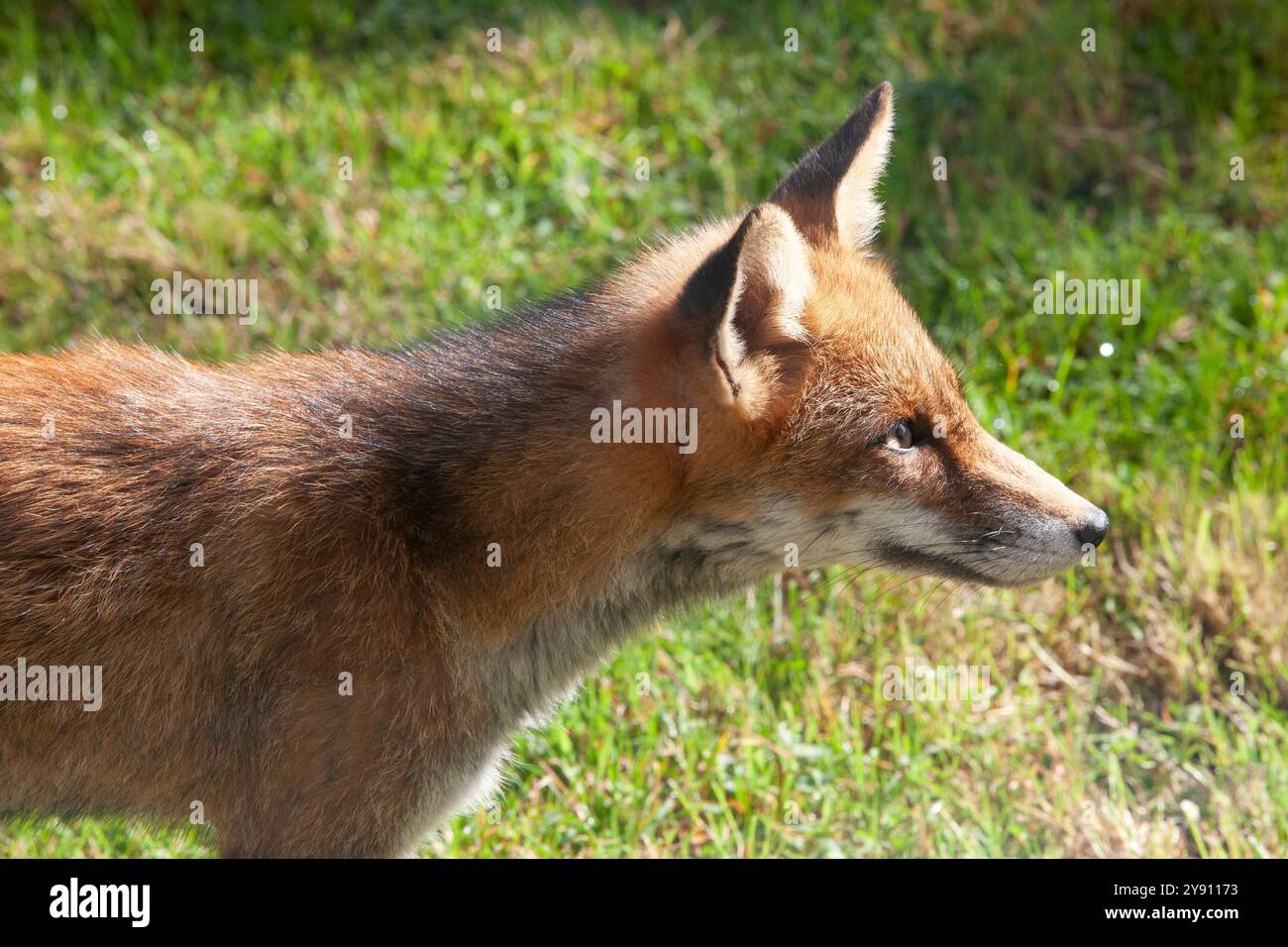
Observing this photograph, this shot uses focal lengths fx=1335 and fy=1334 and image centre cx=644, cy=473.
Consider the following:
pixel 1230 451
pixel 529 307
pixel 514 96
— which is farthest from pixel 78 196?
pixel 1230 451

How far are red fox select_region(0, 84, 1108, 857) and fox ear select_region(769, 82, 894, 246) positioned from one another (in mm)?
300

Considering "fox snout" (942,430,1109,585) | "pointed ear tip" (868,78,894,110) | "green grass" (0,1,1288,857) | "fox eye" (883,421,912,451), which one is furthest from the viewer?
"green grass" (0,1,1288,857)

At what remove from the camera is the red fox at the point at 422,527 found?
4.01 metres

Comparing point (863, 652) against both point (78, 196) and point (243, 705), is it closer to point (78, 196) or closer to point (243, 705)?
point (243, 705)

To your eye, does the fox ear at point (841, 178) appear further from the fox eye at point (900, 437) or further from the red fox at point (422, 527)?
the fox eye at point (900, 437)

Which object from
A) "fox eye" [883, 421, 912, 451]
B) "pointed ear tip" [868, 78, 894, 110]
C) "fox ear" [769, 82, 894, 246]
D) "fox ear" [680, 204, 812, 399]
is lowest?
"fox eye" [883, 421, 912, 451]

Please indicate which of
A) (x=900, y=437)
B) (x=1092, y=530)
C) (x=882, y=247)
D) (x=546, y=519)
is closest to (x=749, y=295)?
(x=900, y=437)

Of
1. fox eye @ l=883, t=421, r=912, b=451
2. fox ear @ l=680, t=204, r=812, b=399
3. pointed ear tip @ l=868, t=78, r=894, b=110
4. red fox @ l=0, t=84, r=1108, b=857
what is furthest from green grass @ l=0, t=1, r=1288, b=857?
pointed ear tip @ l=868, t=78, r=894, b=110

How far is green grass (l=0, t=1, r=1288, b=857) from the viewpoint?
5562mm

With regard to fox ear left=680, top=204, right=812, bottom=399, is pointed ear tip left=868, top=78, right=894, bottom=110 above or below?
above

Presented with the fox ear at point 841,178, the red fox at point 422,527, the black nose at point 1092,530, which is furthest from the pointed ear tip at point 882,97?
the black nose at point 1092,530

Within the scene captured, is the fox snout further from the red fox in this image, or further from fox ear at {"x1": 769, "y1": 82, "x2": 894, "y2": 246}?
fox ear at {"x1": 769, "y1": 82, "x2": 894, "y2": 246}

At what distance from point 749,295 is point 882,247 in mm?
4281

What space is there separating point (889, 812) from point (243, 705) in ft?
8.85
